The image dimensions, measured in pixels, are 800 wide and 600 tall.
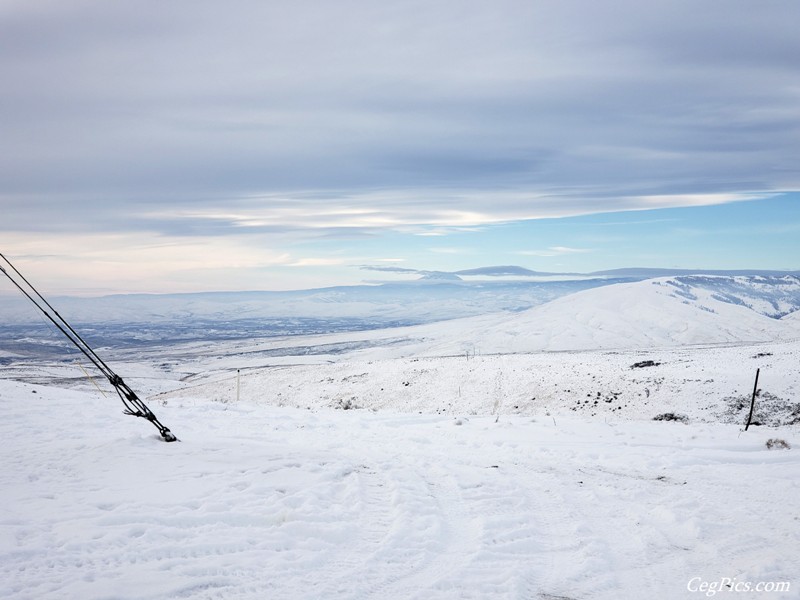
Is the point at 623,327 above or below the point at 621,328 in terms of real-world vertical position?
above

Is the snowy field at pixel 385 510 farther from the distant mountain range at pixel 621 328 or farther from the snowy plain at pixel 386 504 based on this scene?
the distant mountain range at pixel 621 328

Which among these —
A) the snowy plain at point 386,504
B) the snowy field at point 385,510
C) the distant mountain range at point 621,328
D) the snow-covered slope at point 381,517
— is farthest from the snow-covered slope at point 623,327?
the snow-covered slope at point 381,517

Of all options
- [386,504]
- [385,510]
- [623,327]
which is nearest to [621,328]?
[623,327]

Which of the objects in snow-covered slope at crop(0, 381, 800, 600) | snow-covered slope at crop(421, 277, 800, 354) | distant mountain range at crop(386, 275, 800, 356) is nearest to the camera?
snow-covered slope at crop(0, 381, 800, 600)

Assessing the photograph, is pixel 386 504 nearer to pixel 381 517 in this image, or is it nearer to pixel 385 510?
→ pixel 385 510

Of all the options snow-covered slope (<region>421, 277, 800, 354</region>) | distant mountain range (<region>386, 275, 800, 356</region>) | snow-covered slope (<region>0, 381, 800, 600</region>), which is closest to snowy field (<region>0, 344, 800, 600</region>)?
snow-covered slope (<region>0, 381, 800, 600</region>)

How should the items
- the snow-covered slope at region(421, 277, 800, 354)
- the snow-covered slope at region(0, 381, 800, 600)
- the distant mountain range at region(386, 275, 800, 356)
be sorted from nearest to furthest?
the snow-covered slope at region(0, 381, 800, 600)
the distant mountain range at region(386, 275, 800, 356)
the snow-covered slope at region(421, 277, 800, 354)

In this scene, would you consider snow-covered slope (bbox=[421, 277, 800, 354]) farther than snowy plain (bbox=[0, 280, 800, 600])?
Yes

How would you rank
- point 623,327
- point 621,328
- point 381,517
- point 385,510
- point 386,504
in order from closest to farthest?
1. point 381,517
2. point 385,510
3. point 386,504
4. point 621,328
5. point 623,327

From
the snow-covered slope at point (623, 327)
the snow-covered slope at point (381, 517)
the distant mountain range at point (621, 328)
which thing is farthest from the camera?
the snow-covered slope at point (623, 327)

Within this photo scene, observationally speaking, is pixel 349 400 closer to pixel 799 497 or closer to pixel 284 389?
pixel 284 389

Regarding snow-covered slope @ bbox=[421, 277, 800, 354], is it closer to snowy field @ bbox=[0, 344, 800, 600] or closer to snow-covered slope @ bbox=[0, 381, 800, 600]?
snowy field @ bbox=[0, 344, 800, 600]

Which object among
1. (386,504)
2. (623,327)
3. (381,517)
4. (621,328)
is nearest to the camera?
(381,517)

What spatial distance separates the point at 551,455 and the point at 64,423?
41.3ft
